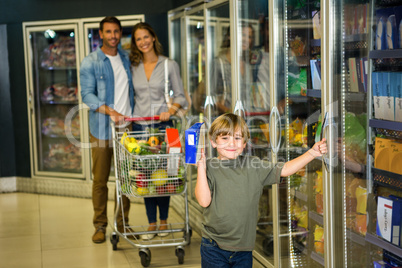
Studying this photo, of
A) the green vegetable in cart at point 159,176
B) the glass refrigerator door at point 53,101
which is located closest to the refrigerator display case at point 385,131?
the green vegetable in cart at point 159,176

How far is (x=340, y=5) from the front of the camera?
2738 millimetres

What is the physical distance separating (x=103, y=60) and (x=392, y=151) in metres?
3.12

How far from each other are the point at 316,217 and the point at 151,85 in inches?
90.0

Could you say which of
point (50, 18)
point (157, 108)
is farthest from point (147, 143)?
point (50, 18)

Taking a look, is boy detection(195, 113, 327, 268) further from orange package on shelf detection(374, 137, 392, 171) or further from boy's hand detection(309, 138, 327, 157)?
orange package on shelf detection(374, 137, 392, 171)

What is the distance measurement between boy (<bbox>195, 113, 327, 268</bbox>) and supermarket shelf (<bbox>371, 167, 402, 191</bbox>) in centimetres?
29

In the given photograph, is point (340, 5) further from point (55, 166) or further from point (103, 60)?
point (55, 166)

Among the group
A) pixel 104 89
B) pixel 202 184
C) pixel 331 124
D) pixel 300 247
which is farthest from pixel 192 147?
pixel 104 89

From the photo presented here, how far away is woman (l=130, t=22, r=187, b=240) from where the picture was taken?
493cm

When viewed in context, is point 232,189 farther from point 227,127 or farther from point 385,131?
point 385,131

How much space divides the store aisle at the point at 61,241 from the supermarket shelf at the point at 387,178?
2.10 meters

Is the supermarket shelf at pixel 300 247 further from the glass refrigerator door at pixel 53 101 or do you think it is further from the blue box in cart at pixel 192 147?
the glass refrigerator door at pixel 53 101

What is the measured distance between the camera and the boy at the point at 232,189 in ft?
8.80

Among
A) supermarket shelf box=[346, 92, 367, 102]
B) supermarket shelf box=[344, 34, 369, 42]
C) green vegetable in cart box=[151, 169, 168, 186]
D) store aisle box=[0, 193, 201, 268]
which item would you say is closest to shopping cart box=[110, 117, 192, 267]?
green vegetable in cart box=[151, 169, 168, 186]
